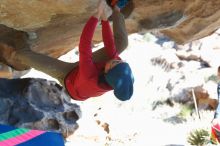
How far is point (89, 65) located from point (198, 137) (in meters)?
7.00

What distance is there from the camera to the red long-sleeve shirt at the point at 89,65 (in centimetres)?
435

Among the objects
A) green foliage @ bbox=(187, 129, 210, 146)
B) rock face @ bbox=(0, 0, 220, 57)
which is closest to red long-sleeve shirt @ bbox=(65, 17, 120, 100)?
rock face @ bbox=(0, 0, 220, 57)

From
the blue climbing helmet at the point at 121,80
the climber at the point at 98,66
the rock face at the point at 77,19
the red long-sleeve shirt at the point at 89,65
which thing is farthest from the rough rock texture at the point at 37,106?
the blue climbing helmet at the point at 121,80

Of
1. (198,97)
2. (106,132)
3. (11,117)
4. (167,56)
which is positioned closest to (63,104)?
(11,117)

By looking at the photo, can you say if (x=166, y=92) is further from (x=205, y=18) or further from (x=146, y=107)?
(x=205, y=18)

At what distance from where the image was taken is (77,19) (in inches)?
235

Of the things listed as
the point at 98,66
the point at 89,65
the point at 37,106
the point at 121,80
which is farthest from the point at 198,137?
the point at 121,80

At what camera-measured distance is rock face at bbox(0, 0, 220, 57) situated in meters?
5.23

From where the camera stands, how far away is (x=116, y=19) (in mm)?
4809

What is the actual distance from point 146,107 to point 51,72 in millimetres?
12627

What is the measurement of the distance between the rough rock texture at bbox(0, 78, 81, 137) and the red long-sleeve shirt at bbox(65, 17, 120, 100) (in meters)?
1.28

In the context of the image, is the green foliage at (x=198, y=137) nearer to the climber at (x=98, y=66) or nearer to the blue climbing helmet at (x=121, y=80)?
the climber at (x=98, y=66)

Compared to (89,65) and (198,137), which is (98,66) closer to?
(89,65)

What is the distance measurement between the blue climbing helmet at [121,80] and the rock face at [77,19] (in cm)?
137
